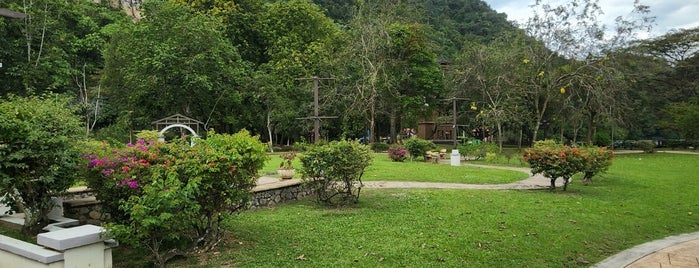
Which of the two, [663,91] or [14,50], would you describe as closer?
[14,50]

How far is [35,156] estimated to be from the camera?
4.67 meters

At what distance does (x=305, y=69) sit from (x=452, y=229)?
937 inches

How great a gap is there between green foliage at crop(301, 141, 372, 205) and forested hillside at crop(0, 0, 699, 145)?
45.0ft

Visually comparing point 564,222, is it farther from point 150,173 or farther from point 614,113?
point 614,113

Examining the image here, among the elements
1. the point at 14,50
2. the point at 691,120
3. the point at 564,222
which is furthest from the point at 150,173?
the point at 691,120

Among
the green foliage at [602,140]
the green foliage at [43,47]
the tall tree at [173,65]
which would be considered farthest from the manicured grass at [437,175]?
the green foliage at [602,140]

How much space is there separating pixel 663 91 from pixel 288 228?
1660 inches

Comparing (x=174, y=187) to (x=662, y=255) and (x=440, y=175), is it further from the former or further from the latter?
(x=440, y=175)

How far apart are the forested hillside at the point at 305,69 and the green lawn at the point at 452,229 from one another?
12.4 m

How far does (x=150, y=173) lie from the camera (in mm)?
4625

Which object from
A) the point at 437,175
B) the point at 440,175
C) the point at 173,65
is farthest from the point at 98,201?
the point at 173,65

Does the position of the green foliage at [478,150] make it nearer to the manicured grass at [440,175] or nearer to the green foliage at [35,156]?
the manicured grass at [440,175]

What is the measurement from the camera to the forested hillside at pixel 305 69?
24.1 m

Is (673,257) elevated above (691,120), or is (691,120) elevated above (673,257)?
(691,120)
